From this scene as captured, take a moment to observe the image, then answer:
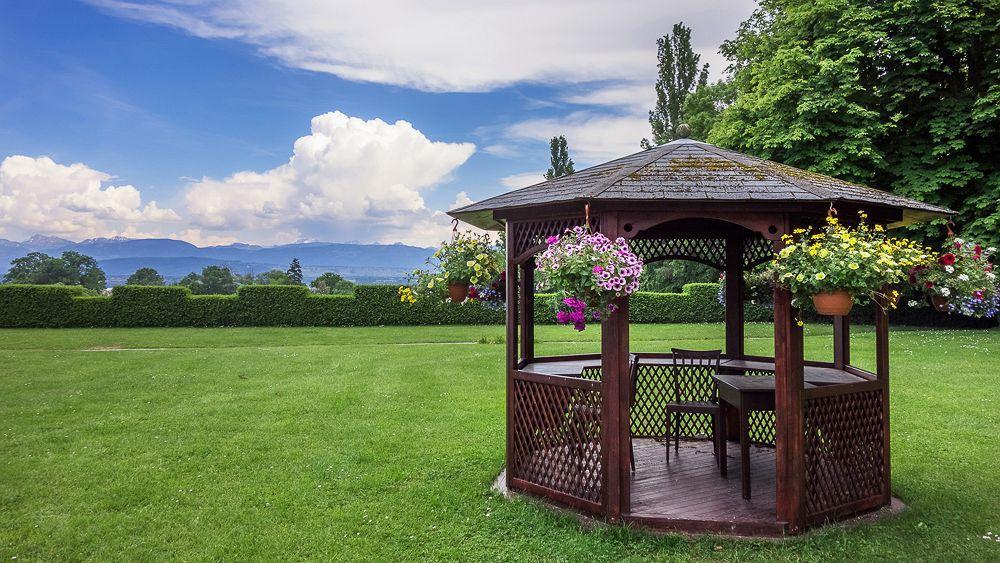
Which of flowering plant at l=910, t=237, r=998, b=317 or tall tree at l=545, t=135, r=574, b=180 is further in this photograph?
tall tree at l=545, t=135, r=574, b=180

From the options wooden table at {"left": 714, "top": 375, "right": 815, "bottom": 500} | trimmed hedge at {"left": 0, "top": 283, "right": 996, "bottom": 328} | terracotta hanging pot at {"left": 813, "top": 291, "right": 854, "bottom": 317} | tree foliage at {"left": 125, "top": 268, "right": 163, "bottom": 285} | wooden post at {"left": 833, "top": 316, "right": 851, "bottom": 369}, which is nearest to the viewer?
terracotta hanging pot at {"left": 813, "top": 291, "right": 854, "bottom": 317}

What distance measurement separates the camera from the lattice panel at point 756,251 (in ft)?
23.3

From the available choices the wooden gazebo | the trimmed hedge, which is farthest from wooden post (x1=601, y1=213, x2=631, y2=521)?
the trimmed hedge

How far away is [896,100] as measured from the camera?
616 inches

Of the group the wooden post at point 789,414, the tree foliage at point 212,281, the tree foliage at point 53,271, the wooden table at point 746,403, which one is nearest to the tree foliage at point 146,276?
the tree foliage at point 53,271

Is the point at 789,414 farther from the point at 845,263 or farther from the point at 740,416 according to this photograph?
the point at 845,263

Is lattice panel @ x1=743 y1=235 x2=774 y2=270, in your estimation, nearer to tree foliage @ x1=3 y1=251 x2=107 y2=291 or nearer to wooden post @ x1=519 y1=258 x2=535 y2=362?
wooden post @ x1=519 y1=258 x2=535 y2=362

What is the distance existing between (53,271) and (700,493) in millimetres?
52385

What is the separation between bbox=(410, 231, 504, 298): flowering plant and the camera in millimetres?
5645

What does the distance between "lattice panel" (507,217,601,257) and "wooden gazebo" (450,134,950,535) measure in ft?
0.04

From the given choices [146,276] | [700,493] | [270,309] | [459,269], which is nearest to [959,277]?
[700,493]

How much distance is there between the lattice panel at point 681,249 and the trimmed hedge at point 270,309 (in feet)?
47.7

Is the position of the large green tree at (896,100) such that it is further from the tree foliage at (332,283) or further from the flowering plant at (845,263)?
the tree foliage at (332,283)

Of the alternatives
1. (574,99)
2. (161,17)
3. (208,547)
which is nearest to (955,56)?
(574,99)
